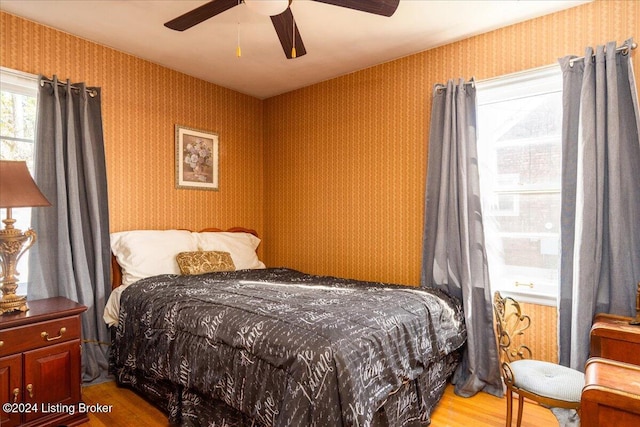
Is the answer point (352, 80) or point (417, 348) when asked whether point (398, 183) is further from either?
point (417, 348)

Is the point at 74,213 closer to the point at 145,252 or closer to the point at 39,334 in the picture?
the point at 145,252

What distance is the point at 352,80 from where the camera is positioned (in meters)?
3.49

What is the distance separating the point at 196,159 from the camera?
11.8ft

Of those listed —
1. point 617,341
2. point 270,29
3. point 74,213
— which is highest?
point 270,29

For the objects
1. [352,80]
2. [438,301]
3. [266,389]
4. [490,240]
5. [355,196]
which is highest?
[352,80]

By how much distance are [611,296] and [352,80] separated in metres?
2.62

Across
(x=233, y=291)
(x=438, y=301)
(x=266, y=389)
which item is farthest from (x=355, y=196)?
(x=266, y=389)

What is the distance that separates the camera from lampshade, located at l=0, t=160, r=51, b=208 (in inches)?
77.8

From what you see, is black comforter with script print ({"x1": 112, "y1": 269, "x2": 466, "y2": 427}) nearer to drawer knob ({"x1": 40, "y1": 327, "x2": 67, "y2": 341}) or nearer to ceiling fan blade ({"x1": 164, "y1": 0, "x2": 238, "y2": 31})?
drawer knob ({"x1": 40, "y1": 327, "x2": 67, "y2": 341})

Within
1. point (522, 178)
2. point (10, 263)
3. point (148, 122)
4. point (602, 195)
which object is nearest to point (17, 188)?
point (10, 263)

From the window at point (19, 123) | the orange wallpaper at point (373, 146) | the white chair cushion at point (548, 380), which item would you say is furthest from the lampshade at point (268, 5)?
the white chair cushion at point (548, 380)

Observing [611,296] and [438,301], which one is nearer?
[611,296]

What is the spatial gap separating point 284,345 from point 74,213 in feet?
6.54

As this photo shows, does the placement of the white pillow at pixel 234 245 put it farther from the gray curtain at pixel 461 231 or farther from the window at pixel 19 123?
the gray curtain at pixel 461 231
